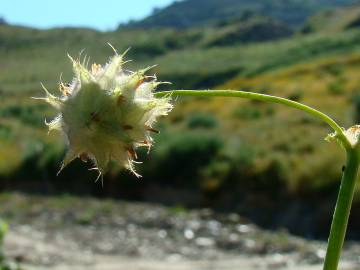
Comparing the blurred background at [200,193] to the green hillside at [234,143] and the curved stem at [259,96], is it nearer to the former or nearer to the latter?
the green hillside at [234,143]

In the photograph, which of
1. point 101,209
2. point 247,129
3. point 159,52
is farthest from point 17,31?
point 101,209

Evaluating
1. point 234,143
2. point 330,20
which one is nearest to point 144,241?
point 234,143

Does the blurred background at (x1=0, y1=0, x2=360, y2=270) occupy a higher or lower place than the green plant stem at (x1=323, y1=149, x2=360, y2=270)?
higher

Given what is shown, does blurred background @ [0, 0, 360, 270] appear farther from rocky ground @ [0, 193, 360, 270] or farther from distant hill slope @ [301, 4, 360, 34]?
distant hill slope @ [301, 4, 360, 34]

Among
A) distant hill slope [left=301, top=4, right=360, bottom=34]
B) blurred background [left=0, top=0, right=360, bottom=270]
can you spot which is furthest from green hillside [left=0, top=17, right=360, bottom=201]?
distant hill slope [left=301, top=4, right=360, bottom=34]

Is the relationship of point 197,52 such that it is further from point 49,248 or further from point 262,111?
point 49,248
